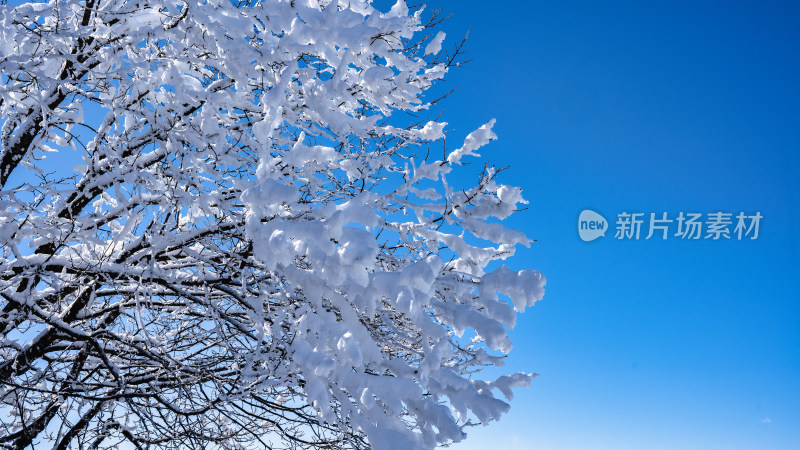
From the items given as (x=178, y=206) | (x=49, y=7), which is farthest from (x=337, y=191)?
(x=49, y=7)

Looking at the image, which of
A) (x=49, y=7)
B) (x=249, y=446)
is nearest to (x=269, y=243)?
(x=49, y=7)

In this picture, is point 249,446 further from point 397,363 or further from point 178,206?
point 397,363

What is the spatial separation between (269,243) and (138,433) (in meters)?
5.08

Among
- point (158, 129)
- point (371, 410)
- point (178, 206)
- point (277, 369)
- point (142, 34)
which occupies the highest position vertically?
point (142, 34)

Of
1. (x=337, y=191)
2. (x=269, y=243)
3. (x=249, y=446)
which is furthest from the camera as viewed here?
(x=249, y=446)

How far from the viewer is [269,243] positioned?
8.29 feet

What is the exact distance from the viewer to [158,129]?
13.3 ft

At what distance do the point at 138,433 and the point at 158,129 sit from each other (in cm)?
409

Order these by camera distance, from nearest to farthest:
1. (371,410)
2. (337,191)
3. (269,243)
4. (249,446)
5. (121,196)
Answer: (269,243) < (371,410) < (121,196) < (337,191) < (249,446)

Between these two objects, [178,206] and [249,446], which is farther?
[249,446]

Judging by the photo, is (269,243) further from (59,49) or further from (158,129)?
(59,49)

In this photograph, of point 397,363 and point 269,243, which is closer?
point 269,243

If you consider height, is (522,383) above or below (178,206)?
below

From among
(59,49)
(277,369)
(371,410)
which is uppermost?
(59,49)
